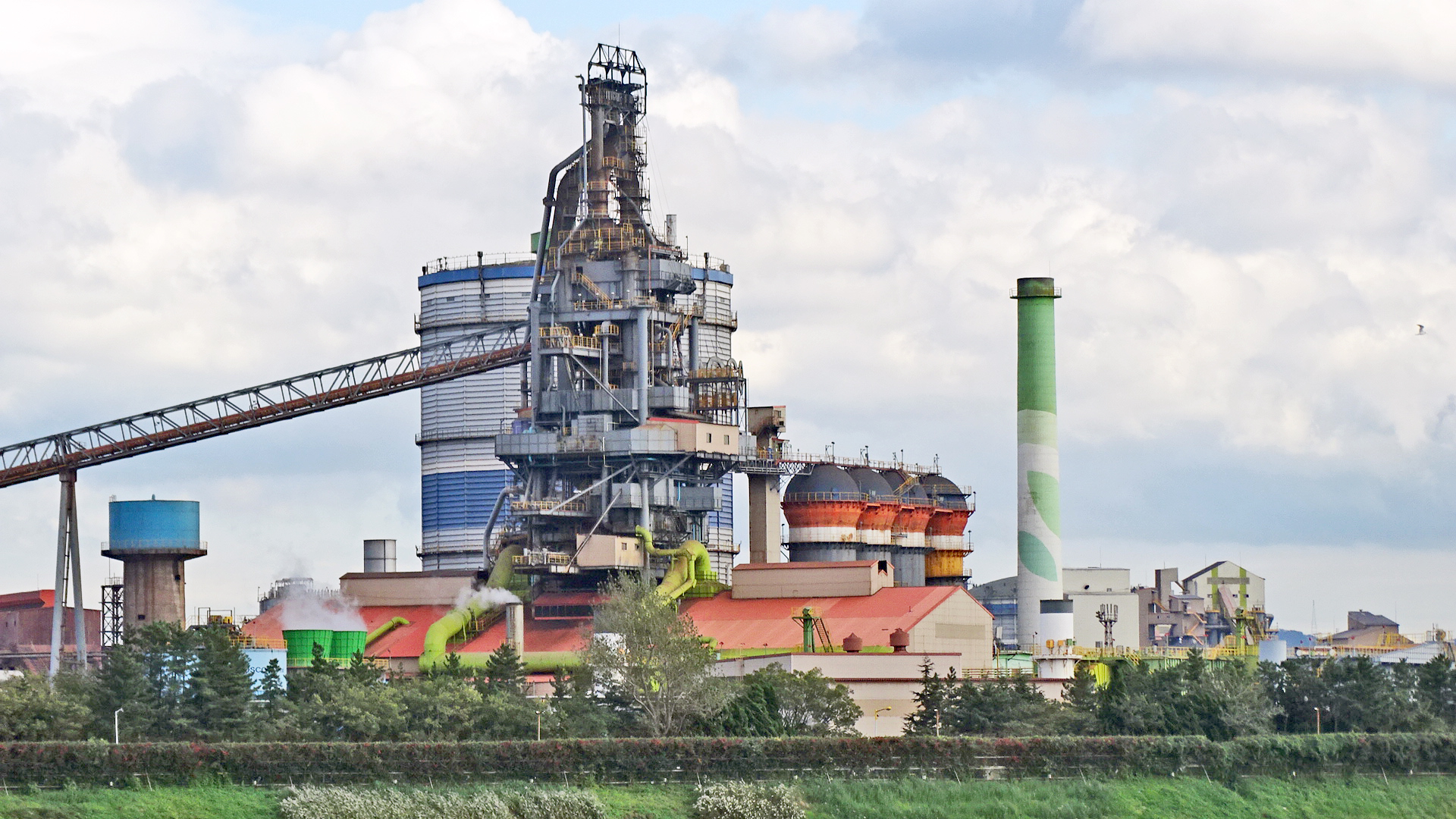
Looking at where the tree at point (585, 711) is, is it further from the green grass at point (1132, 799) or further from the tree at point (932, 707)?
the green grass at point (1132, 799)

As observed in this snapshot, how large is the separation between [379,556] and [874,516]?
2734cm

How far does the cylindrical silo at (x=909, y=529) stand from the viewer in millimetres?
123000

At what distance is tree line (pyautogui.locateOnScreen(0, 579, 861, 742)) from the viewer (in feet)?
253

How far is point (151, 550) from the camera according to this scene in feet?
352

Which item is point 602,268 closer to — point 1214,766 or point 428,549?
point 428,549

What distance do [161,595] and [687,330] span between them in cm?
2868

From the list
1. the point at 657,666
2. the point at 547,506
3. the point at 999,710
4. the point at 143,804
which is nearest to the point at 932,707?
the point at 999,710

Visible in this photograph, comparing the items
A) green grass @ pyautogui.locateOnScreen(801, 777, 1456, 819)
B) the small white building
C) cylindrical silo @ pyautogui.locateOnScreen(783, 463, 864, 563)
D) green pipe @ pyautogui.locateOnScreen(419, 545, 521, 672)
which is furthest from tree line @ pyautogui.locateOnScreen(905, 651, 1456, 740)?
the small white building

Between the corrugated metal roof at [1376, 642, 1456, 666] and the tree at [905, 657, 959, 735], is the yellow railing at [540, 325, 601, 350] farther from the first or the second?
the corrugated metal roof at [1376, 642, 1456, 666]

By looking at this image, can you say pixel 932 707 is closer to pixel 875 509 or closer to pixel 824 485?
pixel 824 485

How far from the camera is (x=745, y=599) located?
103438 mm

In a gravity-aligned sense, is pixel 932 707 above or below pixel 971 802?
above

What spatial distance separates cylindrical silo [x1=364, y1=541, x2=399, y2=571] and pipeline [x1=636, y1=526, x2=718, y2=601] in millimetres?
24315

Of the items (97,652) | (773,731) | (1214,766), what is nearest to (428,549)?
(97,652)
